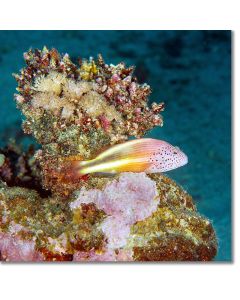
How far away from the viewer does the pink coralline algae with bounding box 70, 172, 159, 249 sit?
2.08 m

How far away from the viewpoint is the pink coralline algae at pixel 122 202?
208 centimetres

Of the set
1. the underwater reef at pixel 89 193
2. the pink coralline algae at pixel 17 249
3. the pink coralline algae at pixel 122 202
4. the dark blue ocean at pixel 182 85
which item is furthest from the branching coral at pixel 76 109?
the dark blue ocean at pixel 182 85

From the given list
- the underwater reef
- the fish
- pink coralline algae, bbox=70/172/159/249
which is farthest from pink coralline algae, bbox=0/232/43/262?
the fish

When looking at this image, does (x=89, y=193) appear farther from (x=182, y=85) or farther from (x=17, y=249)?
(x=182, y=85)

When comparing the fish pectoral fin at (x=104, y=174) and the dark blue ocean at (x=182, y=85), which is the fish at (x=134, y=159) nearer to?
the fish pectoral fin at (x=104, y=174)

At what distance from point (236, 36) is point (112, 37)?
340cm

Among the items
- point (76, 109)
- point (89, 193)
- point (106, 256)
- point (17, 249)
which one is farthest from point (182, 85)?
point (17, 249)

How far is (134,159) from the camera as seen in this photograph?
215 centimetres

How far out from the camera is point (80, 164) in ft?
7.08

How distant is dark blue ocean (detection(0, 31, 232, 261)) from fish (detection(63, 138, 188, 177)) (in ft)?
7.17

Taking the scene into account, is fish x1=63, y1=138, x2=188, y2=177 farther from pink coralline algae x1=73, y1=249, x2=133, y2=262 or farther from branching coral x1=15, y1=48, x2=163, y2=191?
pink coralline algae x1=73, y1=249, x2=133, y2=262

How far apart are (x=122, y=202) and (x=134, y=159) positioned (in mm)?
265

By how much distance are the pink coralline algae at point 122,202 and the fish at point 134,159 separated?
0.06m
